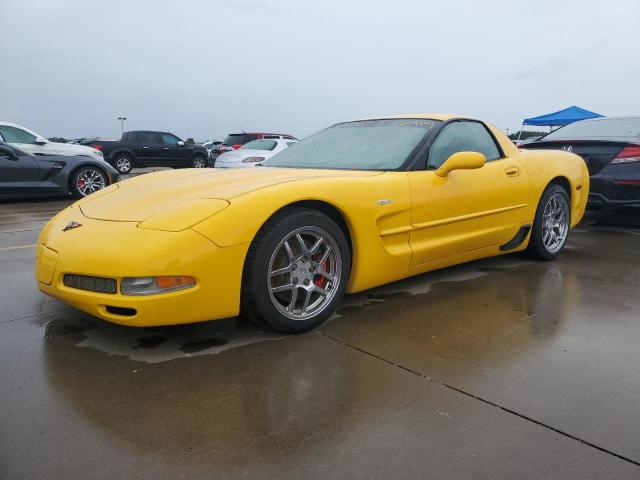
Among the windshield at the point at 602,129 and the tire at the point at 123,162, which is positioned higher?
the windshield at the point at 602,129

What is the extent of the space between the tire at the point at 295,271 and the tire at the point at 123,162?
54.4ft

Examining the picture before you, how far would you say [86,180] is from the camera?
9078 mm

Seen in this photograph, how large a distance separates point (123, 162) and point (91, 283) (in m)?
16.7

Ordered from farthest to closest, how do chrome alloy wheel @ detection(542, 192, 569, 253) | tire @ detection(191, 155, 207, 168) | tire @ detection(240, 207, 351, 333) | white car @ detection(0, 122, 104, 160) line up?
tire @ detection(191, 155, 207, 168) → white car @ detection(0, 122, 104, 160) → chrome alloy wheel @ detection(542, 192, 569, 253) → tire @ detection(240, 207, 351, 333)

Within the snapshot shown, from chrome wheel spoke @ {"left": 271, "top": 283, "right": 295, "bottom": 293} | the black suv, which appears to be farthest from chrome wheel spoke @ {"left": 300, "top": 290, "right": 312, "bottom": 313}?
the black suv

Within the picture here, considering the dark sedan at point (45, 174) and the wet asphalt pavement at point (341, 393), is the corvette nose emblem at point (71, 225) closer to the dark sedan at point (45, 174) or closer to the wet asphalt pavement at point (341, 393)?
the wet asphalt pavement at point (341, 393)

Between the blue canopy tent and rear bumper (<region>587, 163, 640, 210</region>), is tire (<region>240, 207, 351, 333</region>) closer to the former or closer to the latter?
rear bumper (<region>587, 163, 640, 210</region>)

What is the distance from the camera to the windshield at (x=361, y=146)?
342cm

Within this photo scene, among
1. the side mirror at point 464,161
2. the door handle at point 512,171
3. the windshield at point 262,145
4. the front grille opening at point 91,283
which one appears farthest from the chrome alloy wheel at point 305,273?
the windshield at point 262,145

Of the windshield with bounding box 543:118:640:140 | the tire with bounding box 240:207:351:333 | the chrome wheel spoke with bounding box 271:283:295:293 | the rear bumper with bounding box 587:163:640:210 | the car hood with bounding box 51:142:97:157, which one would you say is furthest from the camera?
the car hood with bounding box 51:142:97:157

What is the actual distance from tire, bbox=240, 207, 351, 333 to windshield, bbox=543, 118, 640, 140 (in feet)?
14.7

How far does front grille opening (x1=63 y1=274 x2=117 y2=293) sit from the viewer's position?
94.0 inches

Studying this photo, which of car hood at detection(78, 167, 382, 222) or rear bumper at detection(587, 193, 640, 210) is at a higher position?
car hood at detection(78, 167, 382, 222)

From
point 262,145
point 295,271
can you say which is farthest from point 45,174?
point 295,271
